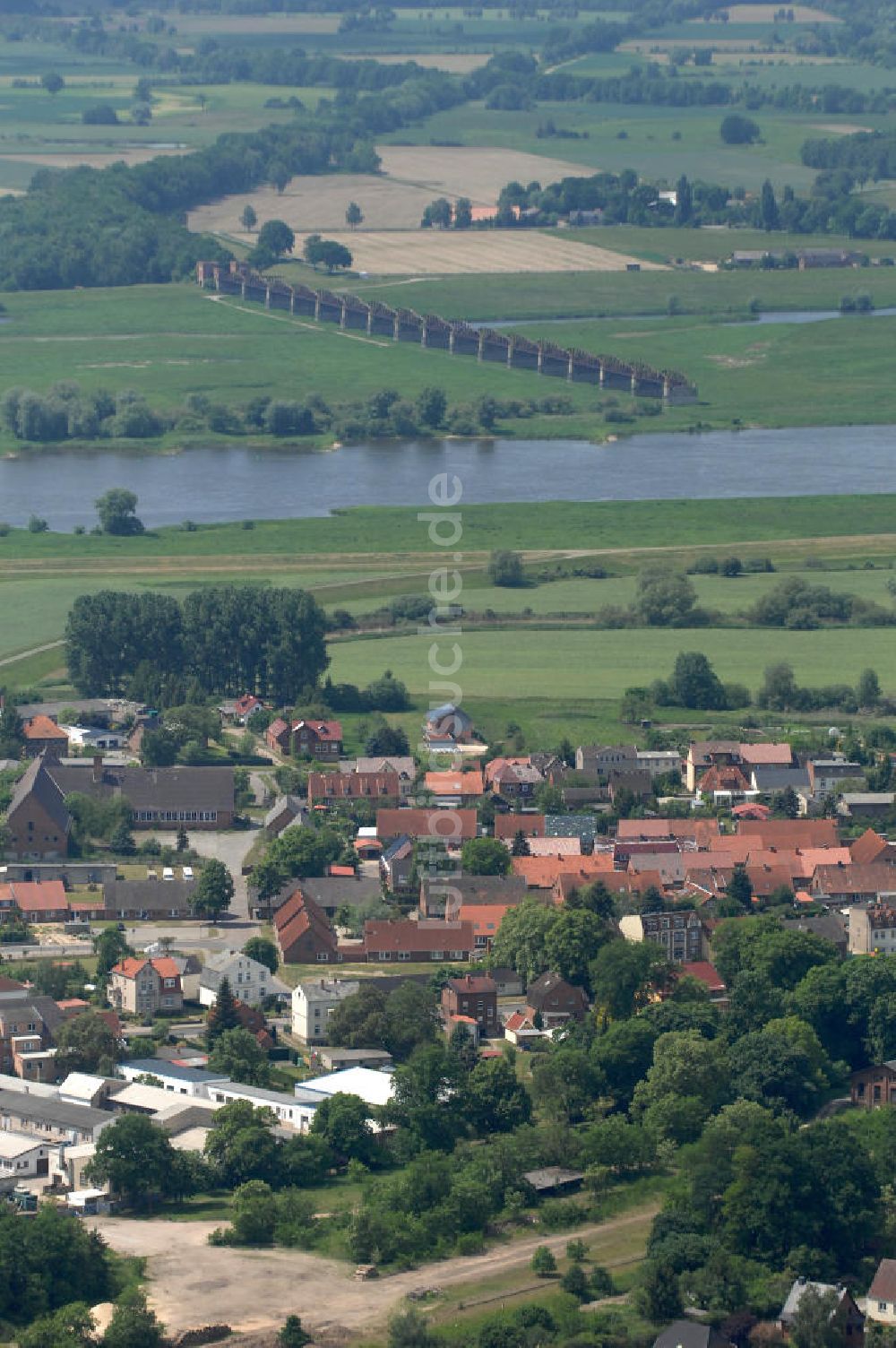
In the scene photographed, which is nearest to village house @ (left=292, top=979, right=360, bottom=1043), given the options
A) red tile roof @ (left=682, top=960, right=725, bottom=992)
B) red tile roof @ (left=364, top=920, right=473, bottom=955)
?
red tile roof @ (left=364, top=920, right=473, bottom=955)

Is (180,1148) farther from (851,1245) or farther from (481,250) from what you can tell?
(481,250)

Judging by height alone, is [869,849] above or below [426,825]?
above

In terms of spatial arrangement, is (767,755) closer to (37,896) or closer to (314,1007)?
(37,896)

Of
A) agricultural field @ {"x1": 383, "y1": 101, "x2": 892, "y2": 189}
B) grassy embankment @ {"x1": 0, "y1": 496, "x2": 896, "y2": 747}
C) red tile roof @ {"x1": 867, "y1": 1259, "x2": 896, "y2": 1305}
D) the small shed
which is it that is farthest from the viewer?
agricultural field @ {"x1": 383, "y1": 101, "x2": 892, "y2": 189}

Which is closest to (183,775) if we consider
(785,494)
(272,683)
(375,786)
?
(375,786)

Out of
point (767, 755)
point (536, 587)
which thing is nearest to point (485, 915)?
point (767, 755)

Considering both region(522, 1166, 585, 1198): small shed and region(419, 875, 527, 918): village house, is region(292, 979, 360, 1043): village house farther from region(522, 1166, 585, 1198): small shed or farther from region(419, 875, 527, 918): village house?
region(522, 1166, 585, 1198): small shed
